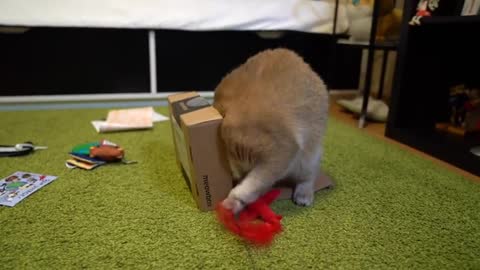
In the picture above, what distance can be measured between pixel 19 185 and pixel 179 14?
4.47 ft

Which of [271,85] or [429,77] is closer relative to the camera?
[271,85]

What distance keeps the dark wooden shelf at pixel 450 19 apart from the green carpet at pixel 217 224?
53cm

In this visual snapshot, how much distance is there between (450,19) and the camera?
Result: 1.20 m

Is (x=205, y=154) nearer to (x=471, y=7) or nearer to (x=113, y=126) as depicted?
(x=113, y=126)

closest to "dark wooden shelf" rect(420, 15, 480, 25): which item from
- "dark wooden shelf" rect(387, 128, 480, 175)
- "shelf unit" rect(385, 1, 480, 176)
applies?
"shelf unit" rect(385, 1, 480, 176)

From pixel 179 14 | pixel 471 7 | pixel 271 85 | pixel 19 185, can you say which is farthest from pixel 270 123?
pixel 179 14

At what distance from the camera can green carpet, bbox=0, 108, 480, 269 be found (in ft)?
2.34

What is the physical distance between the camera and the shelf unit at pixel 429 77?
1.44m

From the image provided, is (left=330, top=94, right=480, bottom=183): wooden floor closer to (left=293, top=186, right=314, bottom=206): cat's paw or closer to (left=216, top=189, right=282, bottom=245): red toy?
(left=293, top=186, right=314, bottom=206): cat's paw

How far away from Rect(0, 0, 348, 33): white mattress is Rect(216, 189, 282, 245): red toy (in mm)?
1462

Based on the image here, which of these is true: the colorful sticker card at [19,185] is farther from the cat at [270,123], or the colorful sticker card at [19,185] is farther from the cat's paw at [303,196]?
the cat's paw at [303,196]

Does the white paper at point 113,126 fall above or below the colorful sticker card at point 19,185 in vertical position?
above

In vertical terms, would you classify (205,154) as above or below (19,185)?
above

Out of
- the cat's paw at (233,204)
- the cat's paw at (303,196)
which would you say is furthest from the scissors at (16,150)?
the cat's paw at (303,196)
